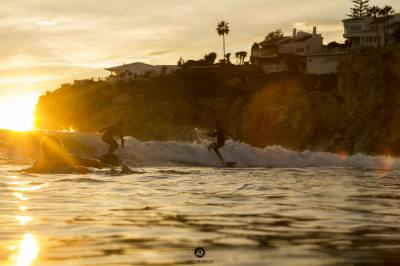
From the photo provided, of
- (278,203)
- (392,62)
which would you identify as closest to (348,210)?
(278,203)

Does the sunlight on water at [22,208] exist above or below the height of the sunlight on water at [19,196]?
below

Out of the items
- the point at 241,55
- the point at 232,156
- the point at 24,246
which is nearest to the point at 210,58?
the point at 241,55

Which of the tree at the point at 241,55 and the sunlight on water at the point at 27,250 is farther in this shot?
the tree at the point at 241,55

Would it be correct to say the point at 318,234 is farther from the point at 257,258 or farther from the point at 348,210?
the point at 348,210

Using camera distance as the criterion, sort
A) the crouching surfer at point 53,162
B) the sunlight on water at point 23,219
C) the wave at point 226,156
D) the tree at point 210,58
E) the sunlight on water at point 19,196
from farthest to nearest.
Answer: the tree at point 210,58
the wave at point 226,156
the crouching surfer at point 53,162
the sunlight on water at point 19,196
the sunlight on water at point 23,219

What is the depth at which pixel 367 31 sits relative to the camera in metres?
103

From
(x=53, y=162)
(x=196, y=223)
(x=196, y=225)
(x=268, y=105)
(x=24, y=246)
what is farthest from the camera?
(x=268, y=105)

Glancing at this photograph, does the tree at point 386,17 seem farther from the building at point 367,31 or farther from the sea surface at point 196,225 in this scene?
the sea surface at point 196,225

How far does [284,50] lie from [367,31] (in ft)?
49.5

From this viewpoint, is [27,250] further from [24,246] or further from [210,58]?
[210,58]

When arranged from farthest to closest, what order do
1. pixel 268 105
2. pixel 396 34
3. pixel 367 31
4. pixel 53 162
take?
pixel 367 31, pixel 396 34, pixel 268 105, pixel 53 162

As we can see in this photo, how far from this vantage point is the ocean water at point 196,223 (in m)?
6.09

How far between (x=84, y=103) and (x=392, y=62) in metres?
57.2

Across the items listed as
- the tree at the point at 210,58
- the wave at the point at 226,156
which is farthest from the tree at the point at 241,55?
the wave at the point at 226,156
